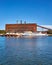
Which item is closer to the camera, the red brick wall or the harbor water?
the harbor water

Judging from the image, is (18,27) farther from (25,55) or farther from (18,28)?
(25,55)

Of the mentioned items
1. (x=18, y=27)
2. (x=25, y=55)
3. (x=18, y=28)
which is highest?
(x=18, y=27)

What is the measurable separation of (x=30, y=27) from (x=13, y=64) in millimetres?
134793

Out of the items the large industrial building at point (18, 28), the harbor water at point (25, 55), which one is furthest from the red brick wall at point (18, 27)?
the harbor water at point (25, 55)

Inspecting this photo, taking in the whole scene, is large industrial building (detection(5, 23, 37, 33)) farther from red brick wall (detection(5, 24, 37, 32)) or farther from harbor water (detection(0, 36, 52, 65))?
harbor water (detection(0, 36, 52, 65))

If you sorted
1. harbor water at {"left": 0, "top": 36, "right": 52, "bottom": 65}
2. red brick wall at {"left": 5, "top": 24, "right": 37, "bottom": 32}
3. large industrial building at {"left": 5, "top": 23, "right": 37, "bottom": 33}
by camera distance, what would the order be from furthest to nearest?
red brick wall at {"left": 5, "top": 24, "right": 37, "bottom": 32}, large industrial building at {"left": 5, "top": 23, "right": 37, "bottom": 33}, harbor water at {"left": 0, "top": 36, "right": 52, "bottom": 65}

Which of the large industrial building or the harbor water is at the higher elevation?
the large industrial building

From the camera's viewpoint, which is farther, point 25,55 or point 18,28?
point 18,28

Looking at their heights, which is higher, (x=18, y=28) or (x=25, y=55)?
(x=18, y=28)

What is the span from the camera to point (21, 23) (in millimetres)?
156875

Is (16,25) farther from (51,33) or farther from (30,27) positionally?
(51,33)

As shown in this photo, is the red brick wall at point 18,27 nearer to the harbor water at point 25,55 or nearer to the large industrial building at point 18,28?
the large industrial building at point 18,28

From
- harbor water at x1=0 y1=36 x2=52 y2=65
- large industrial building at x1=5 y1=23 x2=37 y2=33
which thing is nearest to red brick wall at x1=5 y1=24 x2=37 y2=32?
large industrial building at x1=5 y1=23 x2=37 y2=33

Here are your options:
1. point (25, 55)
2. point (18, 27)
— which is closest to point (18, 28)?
point (18, 27)
